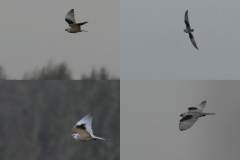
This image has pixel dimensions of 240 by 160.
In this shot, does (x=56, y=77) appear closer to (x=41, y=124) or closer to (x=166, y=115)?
(x=41, y=124)

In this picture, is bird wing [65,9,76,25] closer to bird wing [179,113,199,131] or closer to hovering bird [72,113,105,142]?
hovering bird [72,113,105,142]

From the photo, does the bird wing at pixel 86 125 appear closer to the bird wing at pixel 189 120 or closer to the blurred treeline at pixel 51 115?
the bird wing at pixel 189 120

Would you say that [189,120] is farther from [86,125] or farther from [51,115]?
[51,115]

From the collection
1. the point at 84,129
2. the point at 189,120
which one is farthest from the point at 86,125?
the point at 189,120

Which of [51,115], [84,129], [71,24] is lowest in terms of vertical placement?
[84,129]

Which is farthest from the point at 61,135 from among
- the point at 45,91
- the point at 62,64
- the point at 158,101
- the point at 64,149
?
the point at 158,101

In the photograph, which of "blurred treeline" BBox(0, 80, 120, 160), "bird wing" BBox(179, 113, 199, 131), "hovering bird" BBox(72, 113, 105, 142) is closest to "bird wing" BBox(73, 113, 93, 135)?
"hovering bird" BBox(72, 113, 105, 142)

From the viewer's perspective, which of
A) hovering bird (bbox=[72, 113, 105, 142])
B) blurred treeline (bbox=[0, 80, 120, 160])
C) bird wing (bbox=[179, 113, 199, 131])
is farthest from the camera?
blurred treeline (bbox=[0, 80, 120, 160])

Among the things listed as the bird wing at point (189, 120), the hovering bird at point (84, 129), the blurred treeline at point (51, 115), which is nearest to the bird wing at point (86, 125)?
the hovering bird at point (84, 129)
